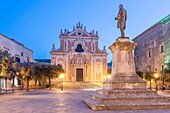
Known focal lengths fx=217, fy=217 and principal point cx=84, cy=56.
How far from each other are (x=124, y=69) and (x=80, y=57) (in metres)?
35.6

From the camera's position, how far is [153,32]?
36750 millimetres

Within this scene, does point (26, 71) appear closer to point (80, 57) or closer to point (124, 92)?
point (80, 57)

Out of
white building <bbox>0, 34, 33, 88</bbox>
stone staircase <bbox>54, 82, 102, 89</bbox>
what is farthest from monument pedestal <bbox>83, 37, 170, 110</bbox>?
stone staircase <bbox>54, 82, 102, 89</bbox>

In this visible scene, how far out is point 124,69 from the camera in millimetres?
11562

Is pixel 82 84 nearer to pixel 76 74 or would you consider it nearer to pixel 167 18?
pixel 76 74

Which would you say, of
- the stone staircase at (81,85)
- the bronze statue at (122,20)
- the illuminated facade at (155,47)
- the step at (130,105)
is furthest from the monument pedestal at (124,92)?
the stone staircase at (81,85)

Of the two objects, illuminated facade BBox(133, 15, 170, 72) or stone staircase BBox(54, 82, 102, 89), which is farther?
stone staircase BBox(54, 82, 102, 89)

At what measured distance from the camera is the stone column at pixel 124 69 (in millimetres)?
11062

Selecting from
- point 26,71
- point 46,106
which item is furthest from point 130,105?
point 26,71

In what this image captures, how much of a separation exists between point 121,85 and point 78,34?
37923 millimetres

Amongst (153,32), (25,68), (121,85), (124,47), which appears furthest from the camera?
(153,32)

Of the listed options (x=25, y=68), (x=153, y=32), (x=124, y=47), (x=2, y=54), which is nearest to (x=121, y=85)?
(x=124, y=47)

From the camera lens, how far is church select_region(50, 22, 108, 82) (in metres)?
46.4

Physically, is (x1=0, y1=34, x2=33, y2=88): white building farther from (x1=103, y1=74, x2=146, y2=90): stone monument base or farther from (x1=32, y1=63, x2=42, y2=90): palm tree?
(x1=103, y1=74, x2=146, y2=90): stone monument base
